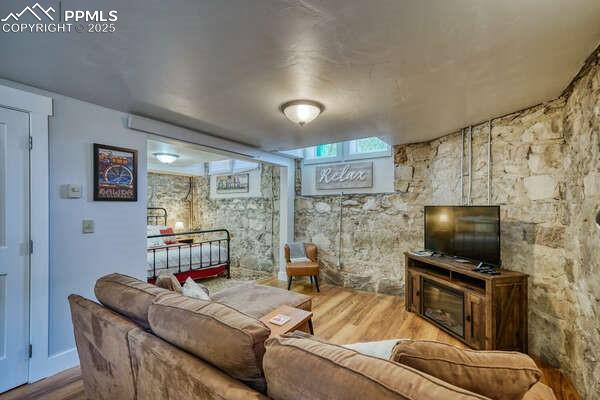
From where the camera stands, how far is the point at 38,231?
1975mm

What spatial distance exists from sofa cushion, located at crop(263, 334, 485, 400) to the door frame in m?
2.22

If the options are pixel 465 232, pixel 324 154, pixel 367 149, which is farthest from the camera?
pixel 324 154

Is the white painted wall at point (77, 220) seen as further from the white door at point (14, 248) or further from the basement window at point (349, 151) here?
the basement window at point (349, 151)

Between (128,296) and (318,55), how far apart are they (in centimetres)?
177

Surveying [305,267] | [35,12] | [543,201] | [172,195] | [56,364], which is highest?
[35,12]

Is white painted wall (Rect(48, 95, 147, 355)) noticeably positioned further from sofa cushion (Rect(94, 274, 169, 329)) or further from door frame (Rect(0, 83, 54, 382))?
sofa cushion (Rect(94, 274, 169, 329))

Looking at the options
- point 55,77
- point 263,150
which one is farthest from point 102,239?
point 263,150

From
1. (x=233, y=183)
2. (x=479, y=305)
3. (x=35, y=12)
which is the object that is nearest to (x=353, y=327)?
(x=479, y=305)

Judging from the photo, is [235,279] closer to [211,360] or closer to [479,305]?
[479,305]

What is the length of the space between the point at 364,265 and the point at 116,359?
3.47 meters

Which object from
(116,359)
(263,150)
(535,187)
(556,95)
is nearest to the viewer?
(116,359)

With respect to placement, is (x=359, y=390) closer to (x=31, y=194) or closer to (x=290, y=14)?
(x=290, y=14)

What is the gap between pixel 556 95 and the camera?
6.89 ft

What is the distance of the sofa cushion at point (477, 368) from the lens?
782 mm
